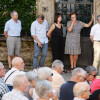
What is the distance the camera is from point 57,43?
487 inches

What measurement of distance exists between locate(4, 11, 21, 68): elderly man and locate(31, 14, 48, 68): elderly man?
437 millimetres

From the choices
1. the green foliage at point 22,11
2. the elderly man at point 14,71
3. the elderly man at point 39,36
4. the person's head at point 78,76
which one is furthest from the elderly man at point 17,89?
the green foliage at point 22,11

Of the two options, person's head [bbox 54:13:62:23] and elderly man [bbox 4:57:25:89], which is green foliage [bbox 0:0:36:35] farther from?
elderly man [bbox 4:57:25:89]

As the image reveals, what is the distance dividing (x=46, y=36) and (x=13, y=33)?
943 millimetres

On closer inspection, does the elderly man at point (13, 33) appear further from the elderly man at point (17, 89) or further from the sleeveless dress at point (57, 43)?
the elderly man at point (17, 89)

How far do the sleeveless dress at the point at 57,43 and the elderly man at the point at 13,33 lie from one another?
0.97m

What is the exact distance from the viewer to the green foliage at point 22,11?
13.0 m

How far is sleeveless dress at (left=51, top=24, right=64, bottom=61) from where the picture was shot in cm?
1230

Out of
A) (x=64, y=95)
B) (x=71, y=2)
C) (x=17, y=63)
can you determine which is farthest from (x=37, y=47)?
(x=64, y=95)

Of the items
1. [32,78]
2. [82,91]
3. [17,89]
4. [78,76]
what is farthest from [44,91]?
[78,76]

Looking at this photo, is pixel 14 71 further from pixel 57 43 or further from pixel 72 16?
pixel 72 16

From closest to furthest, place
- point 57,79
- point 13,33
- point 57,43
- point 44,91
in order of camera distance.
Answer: point 44,91
point 57,79
point 13,33
point 57,43

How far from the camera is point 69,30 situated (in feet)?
40.4

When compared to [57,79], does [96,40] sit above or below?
above
